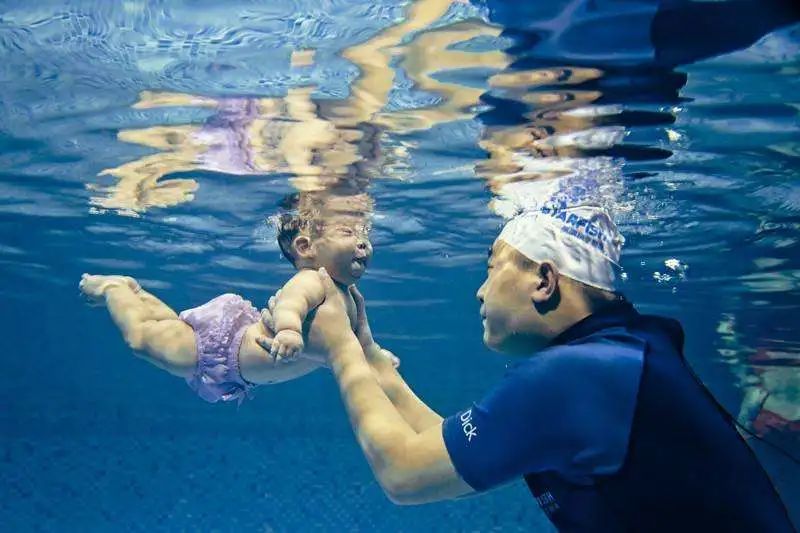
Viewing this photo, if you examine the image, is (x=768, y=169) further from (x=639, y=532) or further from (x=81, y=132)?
(x=81, y=132)

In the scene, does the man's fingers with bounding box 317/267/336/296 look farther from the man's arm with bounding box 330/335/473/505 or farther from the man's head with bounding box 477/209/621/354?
the man's head with bounding box 477/209/621/354

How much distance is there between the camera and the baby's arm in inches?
238

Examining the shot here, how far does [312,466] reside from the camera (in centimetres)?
3359

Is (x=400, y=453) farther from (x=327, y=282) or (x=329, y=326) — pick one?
(x=327, y=282)

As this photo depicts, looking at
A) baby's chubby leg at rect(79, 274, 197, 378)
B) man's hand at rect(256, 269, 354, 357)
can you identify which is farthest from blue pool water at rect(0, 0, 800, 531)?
man's hand at rect(256, 269, 354, 357)

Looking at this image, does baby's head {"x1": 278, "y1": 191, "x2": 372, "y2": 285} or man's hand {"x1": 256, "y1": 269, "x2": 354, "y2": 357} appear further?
baby's head {"x1": 278, "y1": 191, "x2": 372, "y2": 285}

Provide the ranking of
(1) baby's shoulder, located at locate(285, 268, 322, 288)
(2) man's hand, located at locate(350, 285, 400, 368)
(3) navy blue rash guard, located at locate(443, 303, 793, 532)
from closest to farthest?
(3) navy blue rash guard, located at locate(443, 303, 793, 532)
(1) baby's shoulder, located at locate(285, 268, 322, 288)
(2) man's hand, located at locate(350, 285, 400, 368)

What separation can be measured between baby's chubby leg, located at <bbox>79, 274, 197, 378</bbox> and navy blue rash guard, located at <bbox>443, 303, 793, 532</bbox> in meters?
5.85

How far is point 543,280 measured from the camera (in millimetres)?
4168

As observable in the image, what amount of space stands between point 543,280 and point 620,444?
1337mm

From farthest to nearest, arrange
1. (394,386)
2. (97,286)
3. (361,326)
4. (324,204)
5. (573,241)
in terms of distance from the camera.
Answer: (324,204)
(97,286)
(361,326)
(394,386)
(573,241)

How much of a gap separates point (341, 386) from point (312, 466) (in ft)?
99.0

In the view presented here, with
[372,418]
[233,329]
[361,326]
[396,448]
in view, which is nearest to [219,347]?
[233,329]

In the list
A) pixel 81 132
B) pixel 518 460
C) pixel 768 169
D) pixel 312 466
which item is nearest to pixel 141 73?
pixel 81 132
